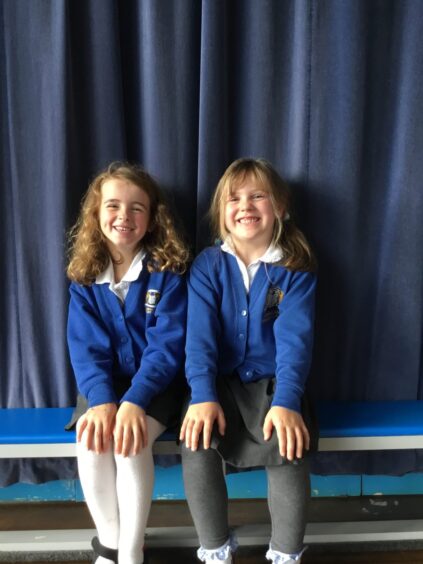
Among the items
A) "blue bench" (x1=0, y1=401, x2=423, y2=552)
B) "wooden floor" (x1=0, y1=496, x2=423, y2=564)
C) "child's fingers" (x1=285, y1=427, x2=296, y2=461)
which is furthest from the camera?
"wooden floor" (x1=0, y1=496, x2=423, y2=564)

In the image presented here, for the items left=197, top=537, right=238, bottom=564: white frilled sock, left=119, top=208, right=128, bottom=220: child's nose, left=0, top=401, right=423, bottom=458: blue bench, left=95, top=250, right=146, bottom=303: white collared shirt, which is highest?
left=119, top=208, right=128, bottom=220: child's nose

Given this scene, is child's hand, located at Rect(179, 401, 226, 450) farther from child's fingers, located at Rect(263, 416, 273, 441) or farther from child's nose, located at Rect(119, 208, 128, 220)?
child's nose, located at Rect(119, 208, 128, 220)

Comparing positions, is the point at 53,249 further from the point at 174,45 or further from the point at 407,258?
the point at 407,258

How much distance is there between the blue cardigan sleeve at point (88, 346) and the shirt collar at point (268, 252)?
1.27 feet

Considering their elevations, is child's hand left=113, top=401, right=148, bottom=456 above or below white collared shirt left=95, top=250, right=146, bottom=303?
below

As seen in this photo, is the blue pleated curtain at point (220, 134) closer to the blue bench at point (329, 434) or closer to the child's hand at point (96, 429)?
the blue bench at point (329, 434)

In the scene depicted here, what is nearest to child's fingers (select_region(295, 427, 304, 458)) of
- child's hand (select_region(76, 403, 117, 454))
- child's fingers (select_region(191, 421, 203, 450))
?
child's fingers (select_region(191, 421, 203, 450))

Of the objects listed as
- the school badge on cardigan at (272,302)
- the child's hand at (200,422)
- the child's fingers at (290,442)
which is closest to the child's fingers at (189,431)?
the child's hand at (200,422)

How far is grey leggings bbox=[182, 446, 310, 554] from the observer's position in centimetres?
113

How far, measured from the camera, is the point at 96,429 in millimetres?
1131

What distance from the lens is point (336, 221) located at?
139 cm

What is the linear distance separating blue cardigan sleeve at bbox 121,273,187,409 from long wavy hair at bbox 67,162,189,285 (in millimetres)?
51

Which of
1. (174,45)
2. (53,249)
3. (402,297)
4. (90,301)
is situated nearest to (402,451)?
(402,297)

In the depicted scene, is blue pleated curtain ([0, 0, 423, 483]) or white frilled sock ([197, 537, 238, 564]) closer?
white frilled sock ([197, 537, 238, 564])
